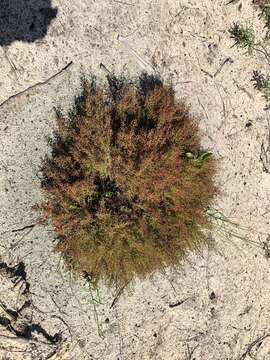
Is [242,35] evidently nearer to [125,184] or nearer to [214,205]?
[214,205]

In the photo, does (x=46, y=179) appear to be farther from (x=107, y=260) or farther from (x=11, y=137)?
(x=107, y=260)

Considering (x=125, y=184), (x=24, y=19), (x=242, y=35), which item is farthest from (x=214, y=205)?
(x=24, y=19)

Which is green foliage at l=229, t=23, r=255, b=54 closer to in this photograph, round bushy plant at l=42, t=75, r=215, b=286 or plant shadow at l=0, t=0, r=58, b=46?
round bushy plant at l=42, t=75, r=215, b=286

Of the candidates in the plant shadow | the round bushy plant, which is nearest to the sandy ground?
the plant shadow

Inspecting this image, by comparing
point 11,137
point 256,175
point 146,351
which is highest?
point 11,137

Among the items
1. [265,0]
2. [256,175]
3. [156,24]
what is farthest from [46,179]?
[265,0]

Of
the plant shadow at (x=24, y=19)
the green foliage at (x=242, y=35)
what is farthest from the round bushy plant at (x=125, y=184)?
the green foliage at (x=242, y=35)
